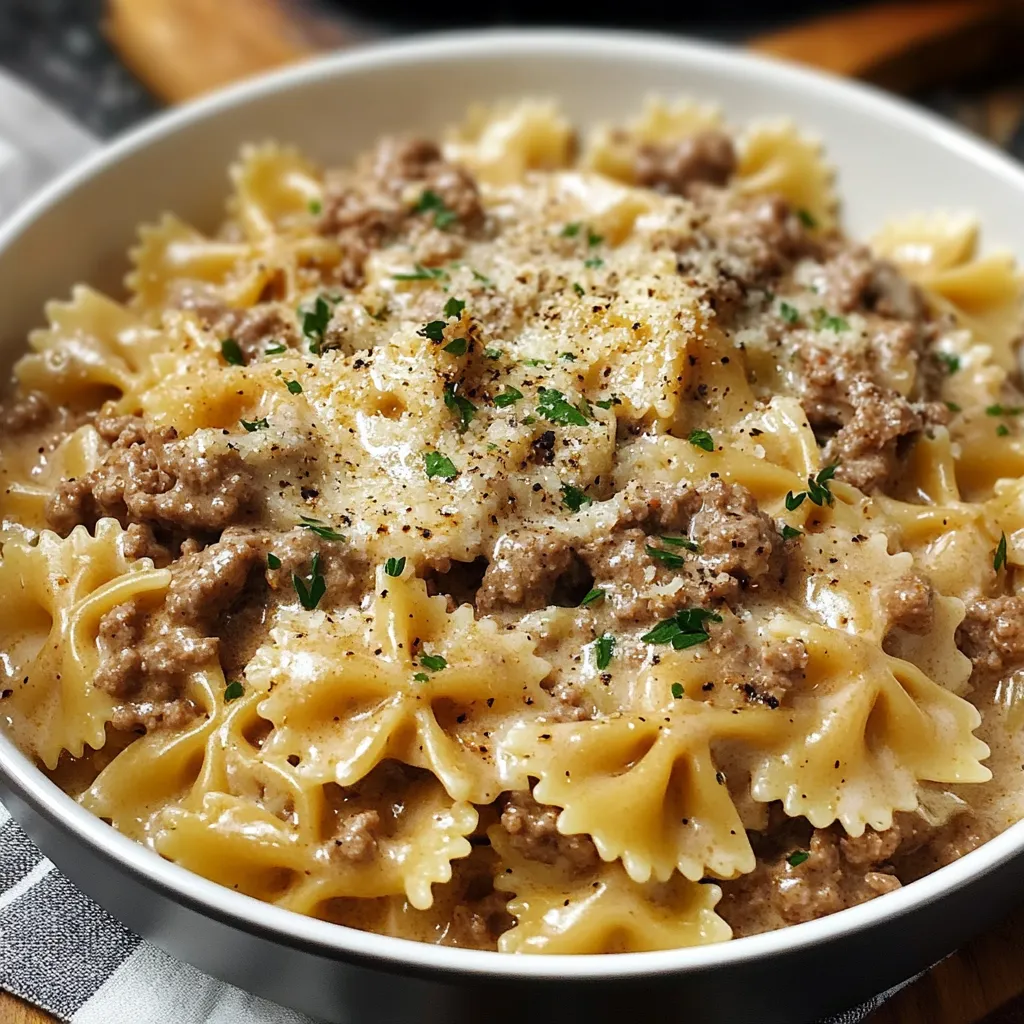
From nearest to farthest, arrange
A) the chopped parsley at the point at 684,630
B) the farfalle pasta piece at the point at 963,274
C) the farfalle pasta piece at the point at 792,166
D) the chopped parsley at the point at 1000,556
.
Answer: the chopped parsley at the point at 684,630 < the chopped parsley at the point at 1000,556 < the farfalle pasta piece at the point at 963,274 < the farfalle pasta piece at the point at 792,166

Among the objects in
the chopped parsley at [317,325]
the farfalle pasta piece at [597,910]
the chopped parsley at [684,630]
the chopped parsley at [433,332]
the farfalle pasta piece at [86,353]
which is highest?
the chopped parsley at [433,332]

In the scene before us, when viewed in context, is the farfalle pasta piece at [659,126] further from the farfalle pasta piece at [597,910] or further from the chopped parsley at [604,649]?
the farfalle pasta piece at [597,910]

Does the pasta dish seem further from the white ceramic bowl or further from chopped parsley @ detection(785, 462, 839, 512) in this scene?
the white ceramic bowl

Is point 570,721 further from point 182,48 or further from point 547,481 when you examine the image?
point 182,48

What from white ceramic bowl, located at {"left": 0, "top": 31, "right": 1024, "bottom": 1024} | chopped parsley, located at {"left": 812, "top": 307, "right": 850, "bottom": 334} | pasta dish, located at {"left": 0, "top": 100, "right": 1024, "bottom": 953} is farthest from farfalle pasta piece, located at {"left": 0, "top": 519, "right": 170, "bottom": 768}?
chopped parsley, located at {"left": 812, "top": 307, "right": 850, "bottom": 334}

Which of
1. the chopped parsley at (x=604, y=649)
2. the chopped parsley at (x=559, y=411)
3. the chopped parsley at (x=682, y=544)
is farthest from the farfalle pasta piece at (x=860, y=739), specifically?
the chopped parsley at (x=559, y=411)

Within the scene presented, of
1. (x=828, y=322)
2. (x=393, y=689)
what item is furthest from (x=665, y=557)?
(x=828, y=322)

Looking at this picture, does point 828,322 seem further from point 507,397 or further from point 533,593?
point 533,593
